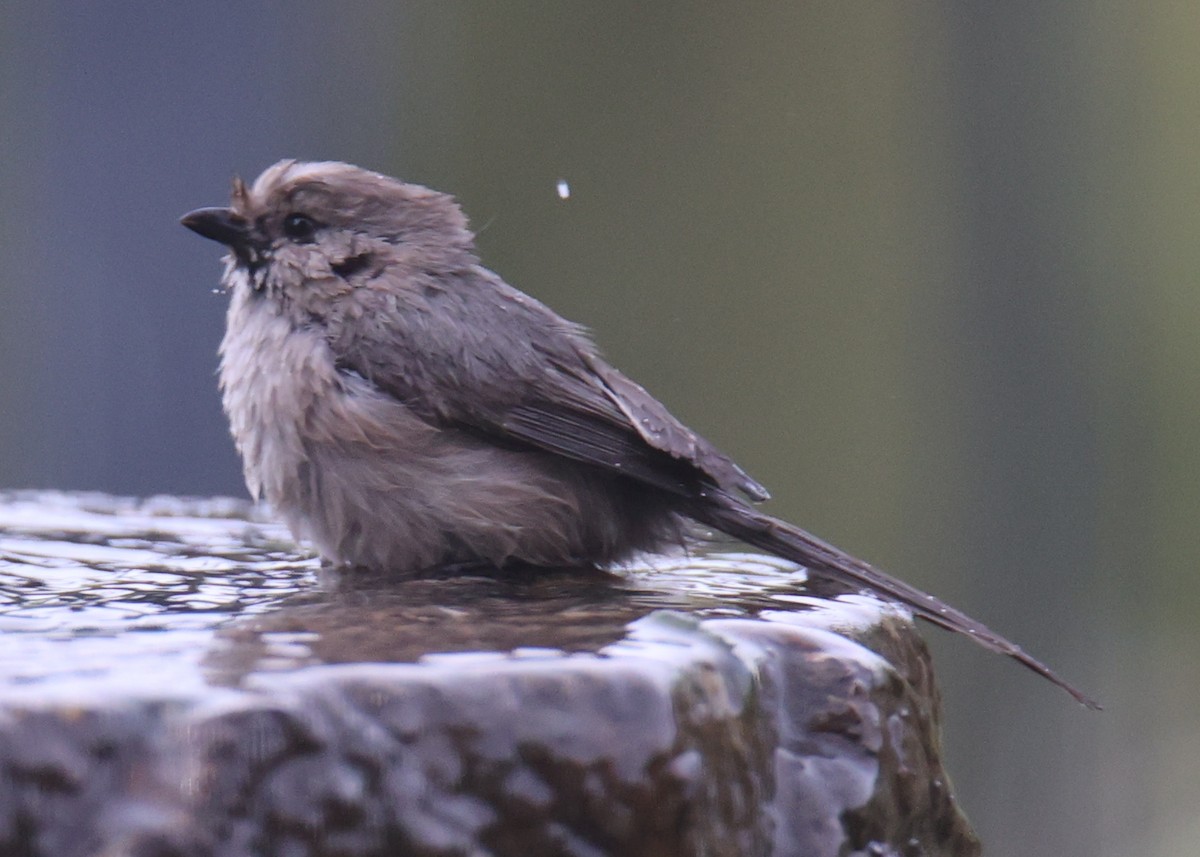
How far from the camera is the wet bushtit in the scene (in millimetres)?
4129

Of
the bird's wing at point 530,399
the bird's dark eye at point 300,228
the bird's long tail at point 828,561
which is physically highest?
the bird's dark eye at point 300,228

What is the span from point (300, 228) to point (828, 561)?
5.79 feet

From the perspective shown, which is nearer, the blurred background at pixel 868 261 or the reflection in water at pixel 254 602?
the reflection in water at pixel 254 602

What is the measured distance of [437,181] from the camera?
10.2 metres

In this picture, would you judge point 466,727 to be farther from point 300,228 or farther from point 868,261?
point 868,261

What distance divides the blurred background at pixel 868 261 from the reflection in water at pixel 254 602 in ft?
16.9

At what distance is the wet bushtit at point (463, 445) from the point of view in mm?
4129

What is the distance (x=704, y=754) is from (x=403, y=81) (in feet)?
28.5

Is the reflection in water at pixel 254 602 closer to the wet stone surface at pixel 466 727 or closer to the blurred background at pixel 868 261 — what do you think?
the wet stone surface at pixel 466 727

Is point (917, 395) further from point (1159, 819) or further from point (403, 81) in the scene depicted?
point (403, 81)

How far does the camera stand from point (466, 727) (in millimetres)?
2244

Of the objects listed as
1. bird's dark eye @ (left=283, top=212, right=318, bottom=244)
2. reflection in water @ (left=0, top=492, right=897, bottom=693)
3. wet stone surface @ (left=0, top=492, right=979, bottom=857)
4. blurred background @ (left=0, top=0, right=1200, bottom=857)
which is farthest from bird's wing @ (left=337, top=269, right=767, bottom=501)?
blurred background @ (left=0, top=0, right=1200, bottom=857)

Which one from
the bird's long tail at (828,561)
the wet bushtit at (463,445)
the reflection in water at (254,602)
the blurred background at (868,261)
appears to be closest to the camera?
the reflection in water at (254,602)

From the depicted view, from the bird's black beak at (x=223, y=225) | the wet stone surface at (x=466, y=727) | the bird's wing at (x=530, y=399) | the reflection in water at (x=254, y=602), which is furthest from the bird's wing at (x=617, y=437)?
the bird's black beak at (x=223, y=225)
